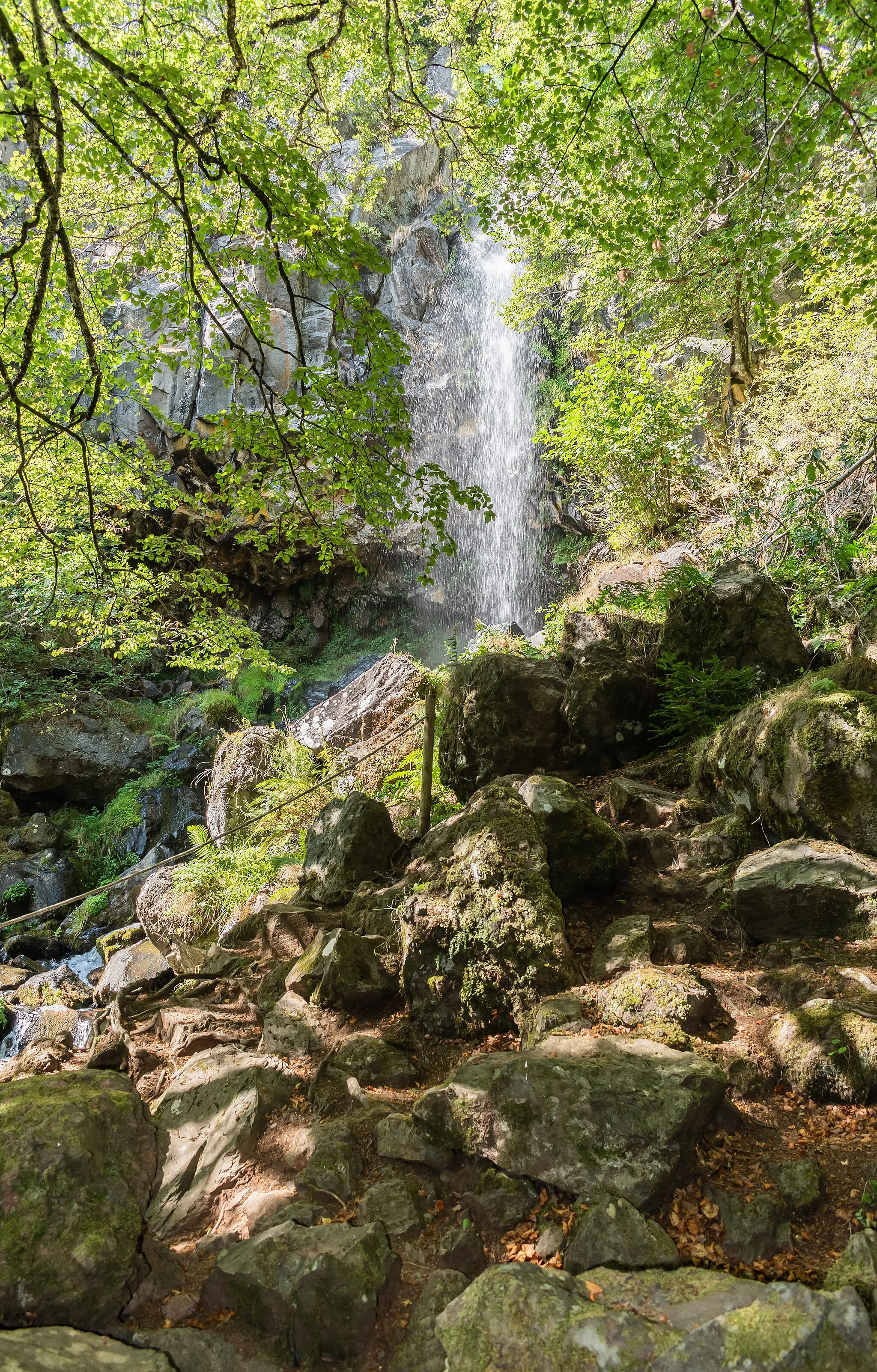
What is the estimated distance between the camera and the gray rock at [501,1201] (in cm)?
215

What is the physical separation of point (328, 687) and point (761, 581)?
14.1 metres

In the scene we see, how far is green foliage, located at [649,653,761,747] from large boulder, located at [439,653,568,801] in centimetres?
92

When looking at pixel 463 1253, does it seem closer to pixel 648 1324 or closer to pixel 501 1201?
pixel 501 1201

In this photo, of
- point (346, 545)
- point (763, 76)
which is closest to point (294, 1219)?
point (346, 545)

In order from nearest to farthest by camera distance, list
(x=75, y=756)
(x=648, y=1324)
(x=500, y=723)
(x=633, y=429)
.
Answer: (x=648, y=1324) → (x=500, y=723) → (x=633, y=429) → (x=75, y=756)

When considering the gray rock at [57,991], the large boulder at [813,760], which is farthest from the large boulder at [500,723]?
the gray rock at [57,991]

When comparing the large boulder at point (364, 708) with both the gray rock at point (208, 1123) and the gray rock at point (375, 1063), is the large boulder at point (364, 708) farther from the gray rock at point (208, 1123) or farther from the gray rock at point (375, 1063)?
the gray rock at point (375, 1063)

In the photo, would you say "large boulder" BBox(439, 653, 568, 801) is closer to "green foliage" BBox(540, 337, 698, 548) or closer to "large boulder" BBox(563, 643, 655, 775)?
"large boulder" BBox(563, 643, 655, 775)

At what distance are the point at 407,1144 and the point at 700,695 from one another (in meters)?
4.11

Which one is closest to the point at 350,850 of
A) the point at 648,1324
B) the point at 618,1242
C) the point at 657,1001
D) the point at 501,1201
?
the point at 657,1001

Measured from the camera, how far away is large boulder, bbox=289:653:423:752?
28.4 feet

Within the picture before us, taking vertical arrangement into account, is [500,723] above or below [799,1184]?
above

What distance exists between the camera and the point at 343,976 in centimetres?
365

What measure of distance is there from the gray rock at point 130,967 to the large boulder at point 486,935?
4.28m
